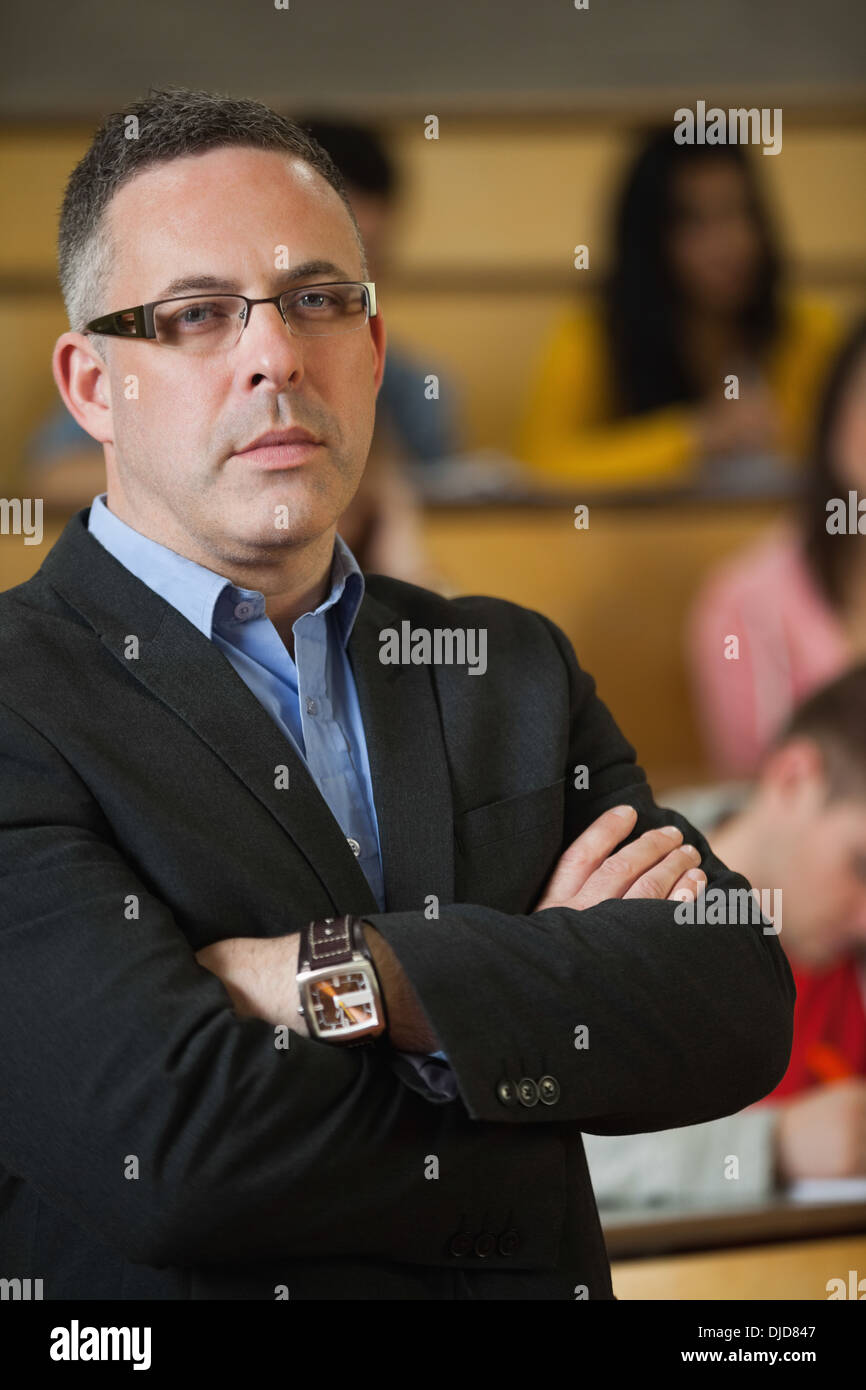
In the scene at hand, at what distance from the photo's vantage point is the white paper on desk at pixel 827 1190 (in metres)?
2.07

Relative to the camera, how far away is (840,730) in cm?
→ 228

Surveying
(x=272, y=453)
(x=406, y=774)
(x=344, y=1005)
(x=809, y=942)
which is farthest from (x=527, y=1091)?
(x=809, y=942)

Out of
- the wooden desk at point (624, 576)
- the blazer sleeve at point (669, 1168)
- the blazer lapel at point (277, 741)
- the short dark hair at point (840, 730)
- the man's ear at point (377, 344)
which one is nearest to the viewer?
the blazer lapel at point (277, 741)

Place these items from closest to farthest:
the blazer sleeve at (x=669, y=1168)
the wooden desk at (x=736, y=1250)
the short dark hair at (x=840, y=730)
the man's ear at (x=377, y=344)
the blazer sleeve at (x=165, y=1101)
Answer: the blazer sleeve at (x=165, y=1101)
the man's ear at (x=377, y=344)
the wooden desk at (x=736, y=1250)
the blazer sleeve at (x=669, y=1168)
the short dark hair at (x=840, y=730)

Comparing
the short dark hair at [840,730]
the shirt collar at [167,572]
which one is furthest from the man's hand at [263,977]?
the short dark hair at [840,730]

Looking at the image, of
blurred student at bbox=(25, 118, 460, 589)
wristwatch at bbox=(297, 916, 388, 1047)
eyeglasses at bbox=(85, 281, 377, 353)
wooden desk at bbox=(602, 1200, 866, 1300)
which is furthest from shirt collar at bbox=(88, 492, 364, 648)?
blurred student at bbox=(25, 118, 460, 589)

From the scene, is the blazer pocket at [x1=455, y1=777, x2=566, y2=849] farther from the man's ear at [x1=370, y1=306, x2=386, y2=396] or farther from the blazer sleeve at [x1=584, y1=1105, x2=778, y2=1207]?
the blazer sleeve at [x1=584, y1=1105, x2=778, y2=1207]

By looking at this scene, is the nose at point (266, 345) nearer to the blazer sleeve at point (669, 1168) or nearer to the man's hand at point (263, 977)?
the man's hand at point (263, 977)

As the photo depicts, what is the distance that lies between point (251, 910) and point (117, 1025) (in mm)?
124

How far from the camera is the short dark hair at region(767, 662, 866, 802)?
224cm

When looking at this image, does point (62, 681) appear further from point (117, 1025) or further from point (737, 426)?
point (737, 426)

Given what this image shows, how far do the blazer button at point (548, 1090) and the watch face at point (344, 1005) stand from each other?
0.36 feet

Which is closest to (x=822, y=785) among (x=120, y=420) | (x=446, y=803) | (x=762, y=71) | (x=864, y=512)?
(x=864, y=512)

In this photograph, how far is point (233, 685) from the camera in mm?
1039
